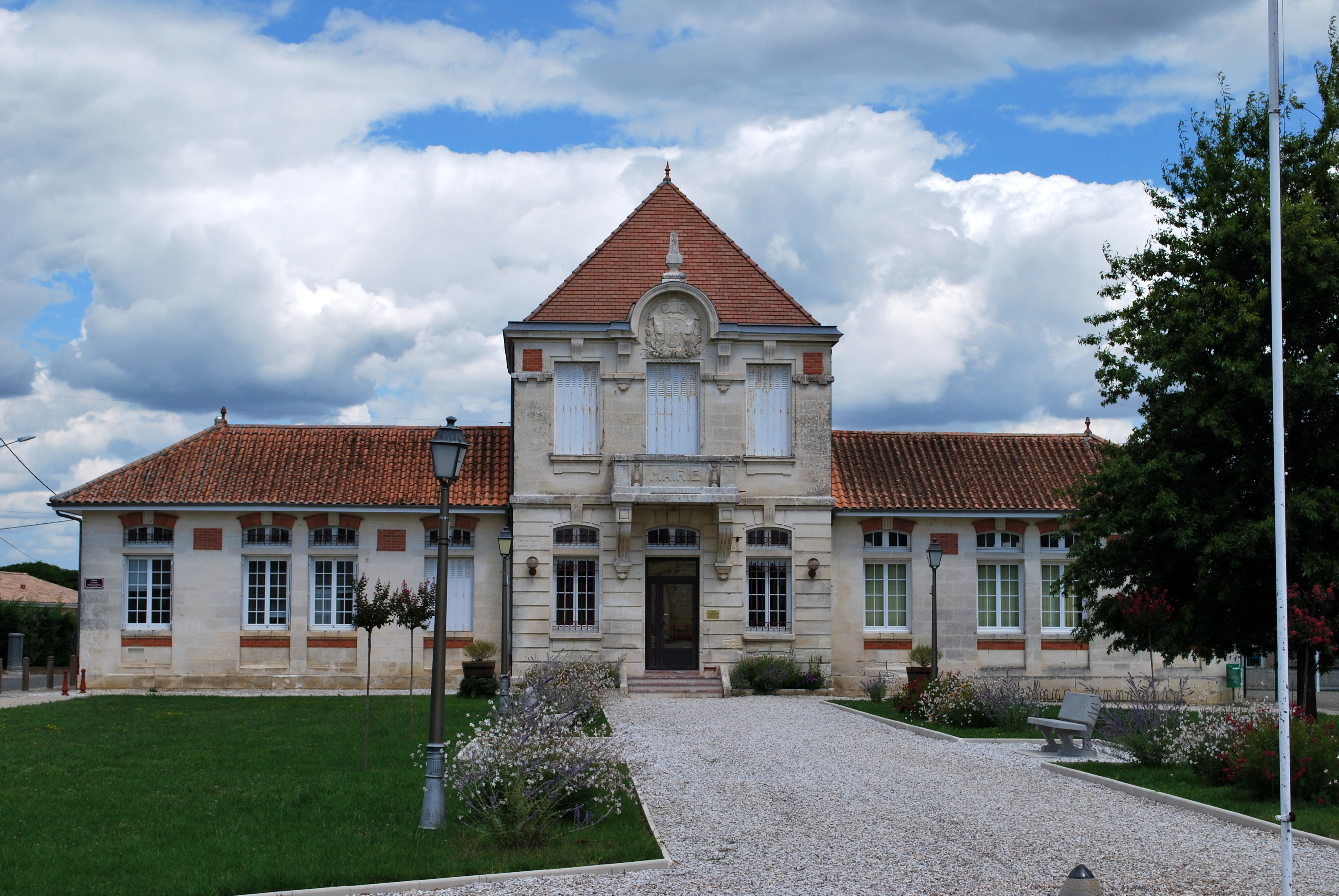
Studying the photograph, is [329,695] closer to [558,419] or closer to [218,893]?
[558,419]

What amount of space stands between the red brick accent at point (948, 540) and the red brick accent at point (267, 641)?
14.1 metres

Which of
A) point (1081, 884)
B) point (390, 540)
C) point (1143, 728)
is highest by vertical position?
point (390, 540)

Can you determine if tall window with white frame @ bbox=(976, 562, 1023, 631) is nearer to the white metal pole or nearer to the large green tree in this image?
the large green tree

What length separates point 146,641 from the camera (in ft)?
81.3

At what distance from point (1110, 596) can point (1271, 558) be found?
3.31 meters

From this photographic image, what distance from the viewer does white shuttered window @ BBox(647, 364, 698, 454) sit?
2462 cm

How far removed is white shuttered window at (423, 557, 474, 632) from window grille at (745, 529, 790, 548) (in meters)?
6.01

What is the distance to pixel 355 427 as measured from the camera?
89.7ft

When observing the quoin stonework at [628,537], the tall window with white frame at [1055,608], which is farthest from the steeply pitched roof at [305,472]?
the tall window with white frame at [1055,608]

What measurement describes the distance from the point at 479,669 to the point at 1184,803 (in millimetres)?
15660

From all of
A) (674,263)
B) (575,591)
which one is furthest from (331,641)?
(674,263)

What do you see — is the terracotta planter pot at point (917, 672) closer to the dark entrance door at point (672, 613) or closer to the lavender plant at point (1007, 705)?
the dark entrance door at point (672, 613)

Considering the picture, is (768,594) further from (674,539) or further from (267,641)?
(267,641)

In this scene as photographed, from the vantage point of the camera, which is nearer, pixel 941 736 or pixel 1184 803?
pixel 1184 803
